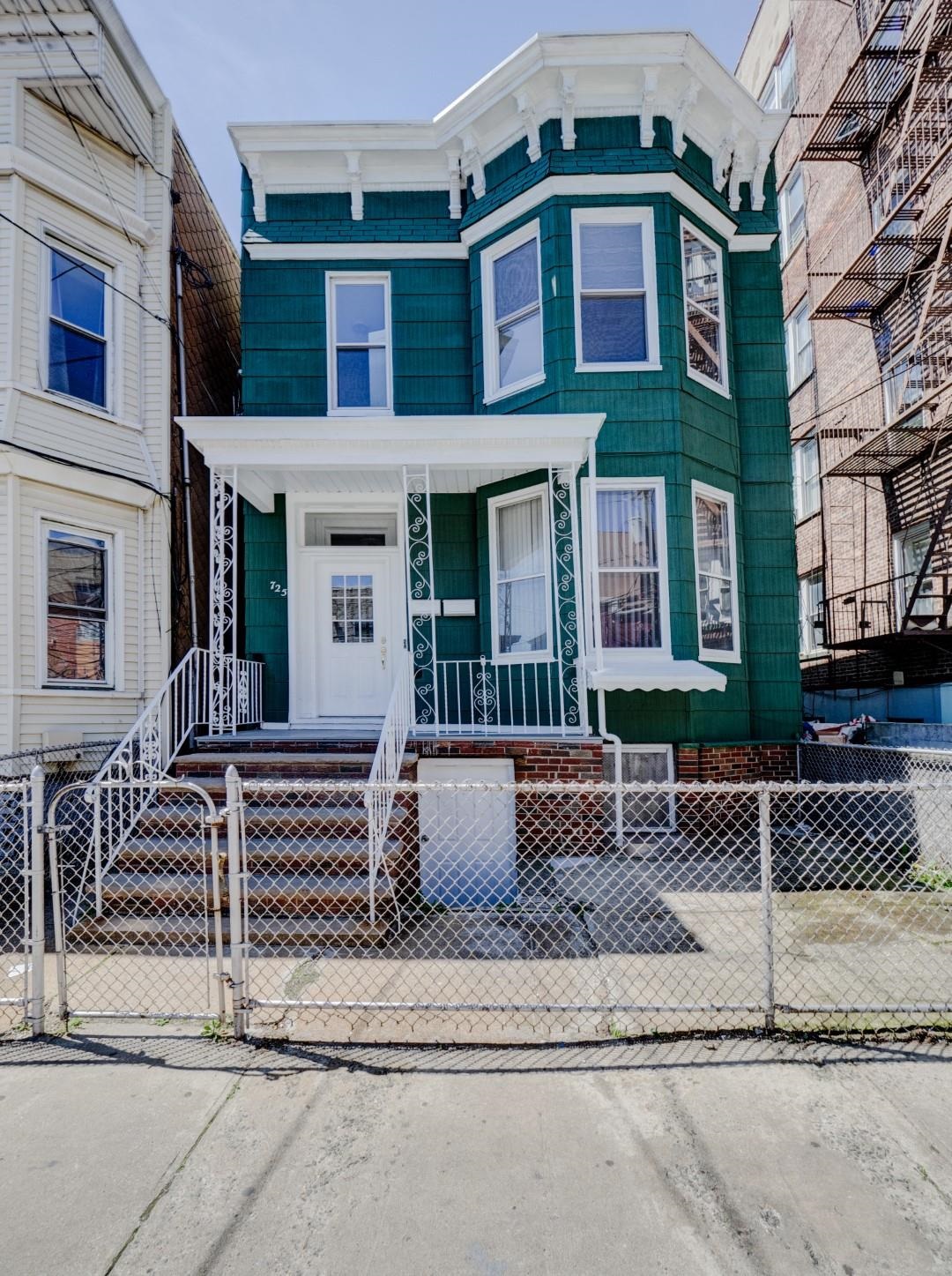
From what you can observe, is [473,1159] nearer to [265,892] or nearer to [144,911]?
[265,892]

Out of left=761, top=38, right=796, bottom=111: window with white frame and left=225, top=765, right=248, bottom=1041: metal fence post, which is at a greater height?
left=761, top=38, right=796, bottom=111: window with white frame

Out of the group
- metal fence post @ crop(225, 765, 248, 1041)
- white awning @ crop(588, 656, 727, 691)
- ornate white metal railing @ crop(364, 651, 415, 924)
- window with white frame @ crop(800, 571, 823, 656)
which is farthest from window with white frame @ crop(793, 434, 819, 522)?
metal fence post @ crop(225, 765, 248, 1041)

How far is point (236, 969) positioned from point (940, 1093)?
3.20m

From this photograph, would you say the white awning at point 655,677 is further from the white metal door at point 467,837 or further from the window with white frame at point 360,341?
the window with white frame at point 360,341

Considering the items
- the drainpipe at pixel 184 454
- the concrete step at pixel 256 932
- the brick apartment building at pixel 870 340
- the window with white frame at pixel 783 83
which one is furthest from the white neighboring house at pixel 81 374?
the window with white frame at pixel 783 83

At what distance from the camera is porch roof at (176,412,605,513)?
23.1 feet

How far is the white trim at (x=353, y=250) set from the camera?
9.05m

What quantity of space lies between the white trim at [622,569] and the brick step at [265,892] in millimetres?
3749

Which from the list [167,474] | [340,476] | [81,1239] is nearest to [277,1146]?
[81,1239]

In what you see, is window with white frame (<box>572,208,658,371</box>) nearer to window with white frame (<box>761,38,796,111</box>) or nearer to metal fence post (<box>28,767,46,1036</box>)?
metal fence post (<box>28,767,46,1036</box>)

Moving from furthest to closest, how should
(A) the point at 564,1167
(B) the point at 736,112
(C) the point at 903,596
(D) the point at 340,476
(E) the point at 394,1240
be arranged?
(C) the point at 903,596
(B) the point at 736,112
(D) the point at 340,476
(A) the point at 564,1167
(E) the point at 394,1240

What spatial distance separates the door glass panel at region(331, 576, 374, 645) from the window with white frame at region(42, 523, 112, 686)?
101 inches

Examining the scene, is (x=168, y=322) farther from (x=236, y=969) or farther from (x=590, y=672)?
(x=236, y=969)

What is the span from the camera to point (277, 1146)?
2.79m
